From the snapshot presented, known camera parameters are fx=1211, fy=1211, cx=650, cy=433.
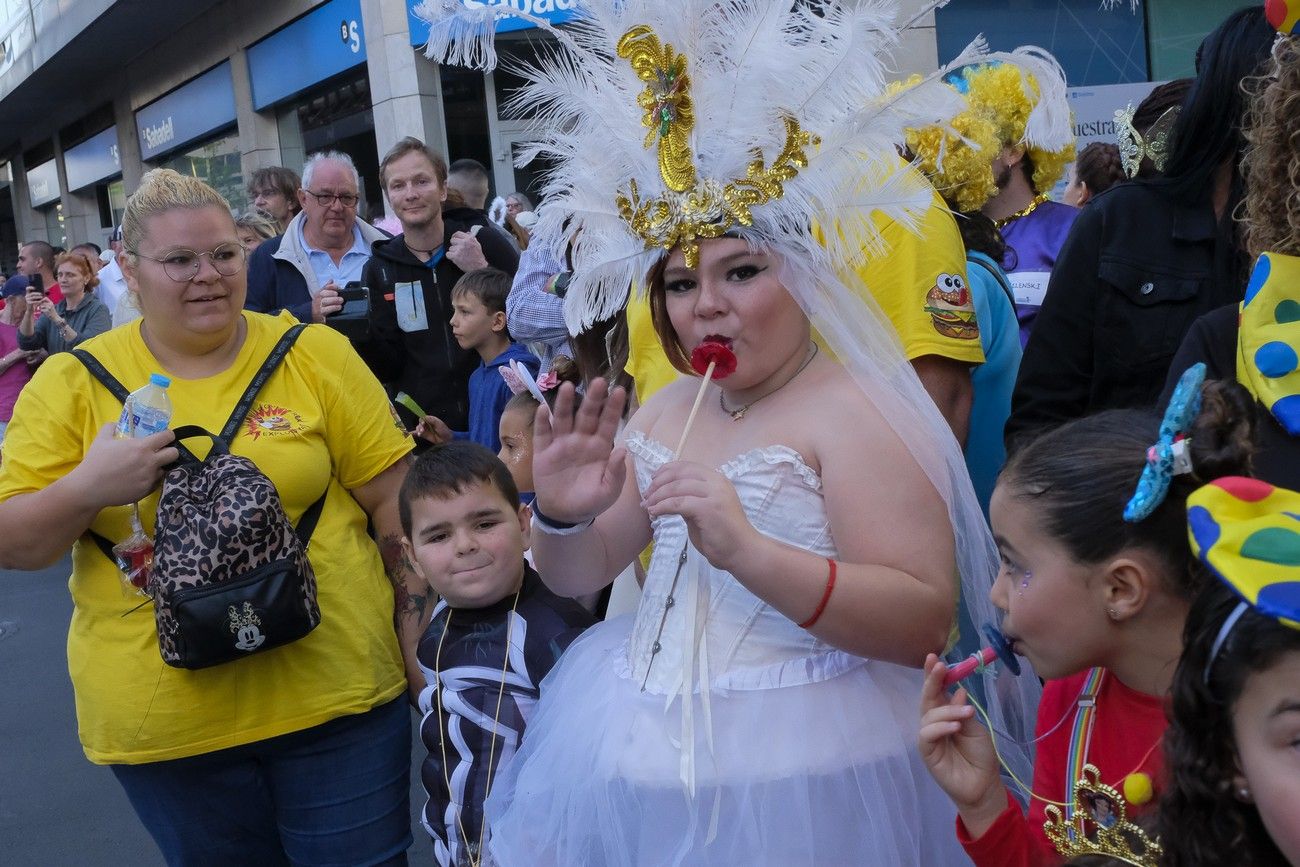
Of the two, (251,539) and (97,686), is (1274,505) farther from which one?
(97,686)

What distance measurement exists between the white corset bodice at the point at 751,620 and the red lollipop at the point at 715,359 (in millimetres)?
152

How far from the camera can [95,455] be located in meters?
2.63

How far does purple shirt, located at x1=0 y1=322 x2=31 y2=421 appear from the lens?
10.4 meters

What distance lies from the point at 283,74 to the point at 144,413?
560 inches

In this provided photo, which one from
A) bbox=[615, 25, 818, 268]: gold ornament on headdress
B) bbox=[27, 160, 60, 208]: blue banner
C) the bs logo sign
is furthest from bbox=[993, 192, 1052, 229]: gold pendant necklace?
bbox=[27, 160, 60, 208]: blue banner

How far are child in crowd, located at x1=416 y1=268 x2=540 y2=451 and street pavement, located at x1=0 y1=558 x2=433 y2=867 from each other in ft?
4.67

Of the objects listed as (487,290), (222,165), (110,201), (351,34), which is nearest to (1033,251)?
(487,290)

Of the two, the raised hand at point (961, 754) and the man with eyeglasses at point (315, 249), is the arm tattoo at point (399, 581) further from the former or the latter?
the man with eyeglasses at point (315, 249)

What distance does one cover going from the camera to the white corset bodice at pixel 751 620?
2104 millimetres

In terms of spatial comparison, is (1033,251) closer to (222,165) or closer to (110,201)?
(222,165)

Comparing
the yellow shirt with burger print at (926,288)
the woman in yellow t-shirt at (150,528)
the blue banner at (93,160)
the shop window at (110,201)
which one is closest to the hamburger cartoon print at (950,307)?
the yellow shirt with burger print at (926,288)

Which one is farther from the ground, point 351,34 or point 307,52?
point 307,52

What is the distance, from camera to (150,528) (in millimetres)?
2793

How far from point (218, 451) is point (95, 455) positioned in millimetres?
256
